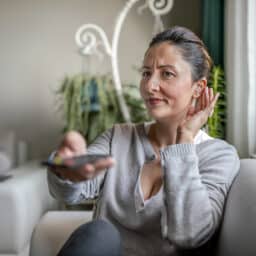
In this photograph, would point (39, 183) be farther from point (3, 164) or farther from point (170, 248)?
point (170, 248)

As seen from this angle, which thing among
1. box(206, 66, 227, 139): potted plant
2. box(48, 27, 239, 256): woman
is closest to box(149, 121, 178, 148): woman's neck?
box(48, 27, 239, 256): woman

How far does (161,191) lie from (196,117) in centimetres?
20

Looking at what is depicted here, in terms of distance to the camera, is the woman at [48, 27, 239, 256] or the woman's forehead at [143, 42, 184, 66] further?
the woman's forehead at [143, 42, 184, 66]

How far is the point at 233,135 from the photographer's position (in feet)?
5.89

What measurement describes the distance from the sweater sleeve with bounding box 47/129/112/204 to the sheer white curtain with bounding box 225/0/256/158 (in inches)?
27.7

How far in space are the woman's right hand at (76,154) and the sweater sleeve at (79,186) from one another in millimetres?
29

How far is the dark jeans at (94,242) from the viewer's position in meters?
0.79

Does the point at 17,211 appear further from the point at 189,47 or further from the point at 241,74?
the point at 241,74

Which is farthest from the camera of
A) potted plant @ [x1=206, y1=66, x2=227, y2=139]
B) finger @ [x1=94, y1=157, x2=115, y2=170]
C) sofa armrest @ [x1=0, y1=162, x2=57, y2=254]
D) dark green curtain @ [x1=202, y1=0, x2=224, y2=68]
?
dark green curtain @ [x1=202, y1=0, x2=224, y2=68]

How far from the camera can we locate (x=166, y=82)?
3.44ft

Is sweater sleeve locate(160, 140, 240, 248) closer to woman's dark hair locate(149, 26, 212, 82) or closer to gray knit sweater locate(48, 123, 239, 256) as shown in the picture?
gray knit sweater locate(48, 123, 239, 256)

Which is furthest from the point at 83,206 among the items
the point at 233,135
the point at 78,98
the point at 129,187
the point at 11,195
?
the point at 129,187

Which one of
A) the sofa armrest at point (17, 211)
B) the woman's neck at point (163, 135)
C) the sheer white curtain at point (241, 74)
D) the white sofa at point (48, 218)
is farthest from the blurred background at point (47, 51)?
the woman's neck at point (163, 135)

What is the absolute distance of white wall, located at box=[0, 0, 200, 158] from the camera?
239 cm
